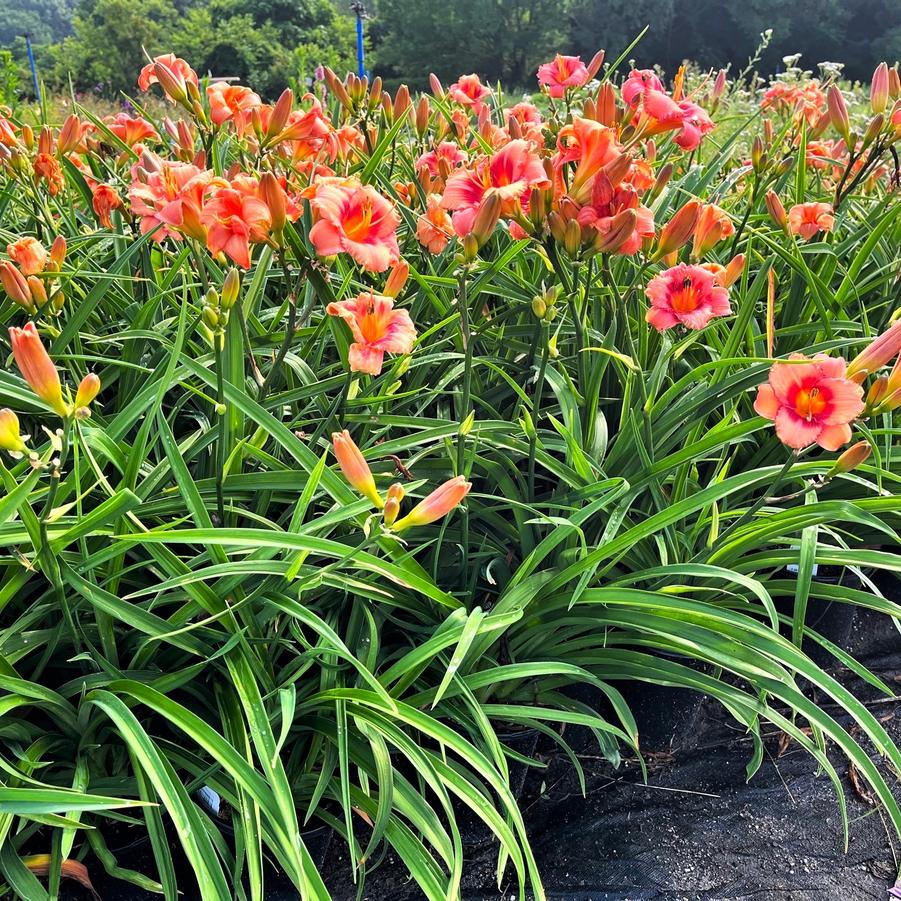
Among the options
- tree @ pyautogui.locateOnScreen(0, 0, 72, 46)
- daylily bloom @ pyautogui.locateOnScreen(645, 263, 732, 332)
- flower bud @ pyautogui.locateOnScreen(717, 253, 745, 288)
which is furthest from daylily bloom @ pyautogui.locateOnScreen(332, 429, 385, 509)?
tree @ pyautogui.locateOnScreen(0, 0, 72, 46)

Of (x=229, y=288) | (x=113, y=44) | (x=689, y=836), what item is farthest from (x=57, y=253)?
(x=113, y=44)

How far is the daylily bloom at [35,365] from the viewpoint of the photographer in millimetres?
822

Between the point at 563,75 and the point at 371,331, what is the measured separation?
1003 millimetres

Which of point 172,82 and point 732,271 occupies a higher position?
point 172,82

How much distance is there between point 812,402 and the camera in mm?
937

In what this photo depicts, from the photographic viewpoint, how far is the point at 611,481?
1.18 metres

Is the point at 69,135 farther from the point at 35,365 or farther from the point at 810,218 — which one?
the point at 810,218

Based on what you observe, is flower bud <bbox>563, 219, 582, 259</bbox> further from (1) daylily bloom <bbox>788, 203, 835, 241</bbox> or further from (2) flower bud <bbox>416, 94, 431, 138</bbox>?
(2) flower bud <bbox>416, 94, 431, 138</bbox>

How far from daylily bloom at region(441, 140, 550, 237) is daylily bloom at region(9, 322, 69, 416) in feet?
1.76

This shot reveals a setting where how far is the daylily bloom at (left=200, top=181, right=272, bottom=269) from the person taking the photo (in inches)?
37.7

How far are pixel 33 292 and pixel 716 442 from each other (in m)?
1.11

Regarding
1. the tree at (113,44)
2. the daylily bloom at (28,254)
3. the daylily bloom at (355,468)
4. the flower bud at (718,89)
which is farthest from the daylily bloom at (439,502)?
the tree at (113,44)

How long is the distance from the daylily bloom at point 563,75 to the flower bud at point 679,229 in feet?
2.08

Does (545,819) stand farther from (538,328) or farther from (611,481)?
(538,328)
